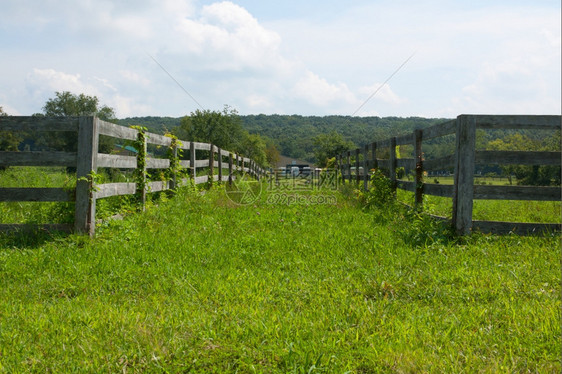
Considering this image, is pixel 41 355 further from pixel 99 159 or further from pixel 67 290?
pixel 99 159

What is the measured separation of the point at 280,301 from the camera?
363 cm

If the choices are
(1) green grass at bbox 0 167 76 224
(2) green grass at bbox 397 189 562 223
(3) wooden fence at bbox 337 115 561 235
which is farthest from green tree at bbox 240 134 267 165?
(3) wooden fence at bbox 337 115 561 235

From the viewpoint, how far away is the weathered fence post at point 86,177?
18.9ft

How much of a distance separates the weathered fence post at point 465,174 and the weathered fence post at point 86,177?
517 centimetres

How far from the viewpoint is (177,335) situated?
2850 mm

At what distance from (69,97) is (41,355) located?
118 meters

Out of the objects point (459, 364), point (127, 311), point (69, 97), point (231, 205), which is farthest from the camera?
point (69, 97)

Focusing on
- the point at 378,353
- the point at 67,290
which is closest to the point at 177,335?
the point at 378,353

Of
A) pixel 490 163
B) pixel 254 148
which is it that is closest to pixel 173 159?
pixel 490 163

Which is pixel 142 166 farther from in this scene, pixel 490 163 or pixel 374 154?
pixel 374 154

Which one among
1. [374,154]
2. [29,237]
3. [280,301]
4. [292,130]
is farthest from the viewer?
[292,130]

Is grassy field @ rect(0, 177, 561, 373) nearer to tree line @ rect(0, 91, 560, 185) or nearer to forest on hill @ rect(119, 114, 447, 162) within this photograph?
tree line @ rect(0, 91, 560, 185)

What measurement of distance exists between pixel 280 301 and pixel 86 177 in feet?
12.2

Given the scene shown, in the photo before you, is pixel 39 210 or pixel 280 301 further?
pixel 39 210
